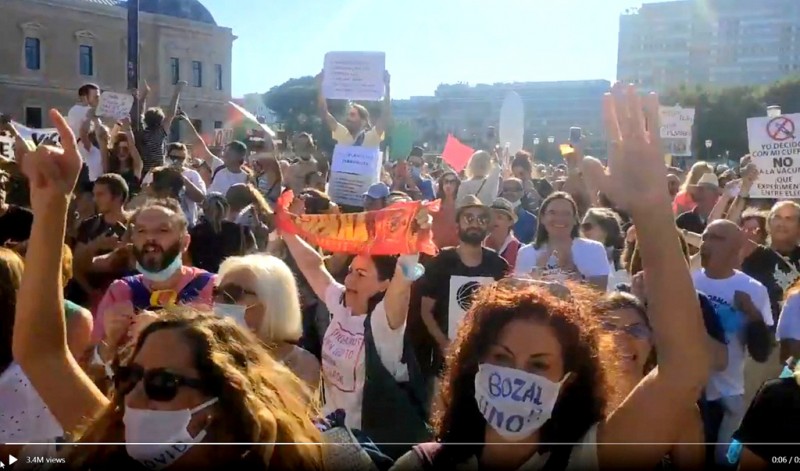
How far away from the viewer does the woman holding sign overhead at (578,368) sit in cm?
193

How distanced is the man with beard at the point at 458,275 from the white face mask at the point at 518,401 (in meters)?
2.07

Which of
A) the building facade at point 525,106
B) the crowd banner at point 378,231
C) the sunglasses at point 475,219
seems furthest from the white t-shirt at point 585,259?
the building facade at point 525,106

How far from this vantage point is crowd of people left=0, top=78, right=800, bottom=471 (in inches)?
79.0

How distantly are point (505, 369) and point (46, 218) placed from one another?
135 cm

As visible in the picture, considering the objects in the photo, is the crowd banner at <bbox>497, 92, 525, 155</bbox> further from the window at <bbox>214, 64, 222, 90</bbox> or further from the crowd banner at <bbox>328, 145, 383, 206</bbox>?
the window at <bbox>214, 64, 222, 90</bbox>

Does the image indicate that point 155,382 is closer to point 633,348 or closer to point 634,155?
point 634,155

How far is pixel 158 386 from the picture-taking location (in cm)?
208

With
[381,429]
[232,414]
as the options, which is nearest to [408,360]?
[381,429]

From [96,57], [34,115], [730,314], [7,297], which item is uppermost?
[96,57]

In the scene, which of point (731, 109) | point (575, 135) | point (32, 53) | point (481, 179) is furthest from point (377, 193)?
point (731, 109)

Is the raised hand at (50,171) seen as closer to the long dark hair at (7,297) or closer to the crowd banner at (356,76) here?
the long dark hair at (7,297)

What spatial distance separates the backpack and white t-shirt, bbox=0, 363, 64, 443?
995 mm

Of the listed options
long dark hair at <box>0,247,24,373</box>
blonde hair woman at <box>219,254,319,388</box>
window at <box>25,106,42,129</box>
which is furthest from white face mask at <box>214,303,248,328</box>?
window at <box>25,106,42,129</box>

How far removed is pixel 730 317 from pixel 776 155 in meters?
3.00
